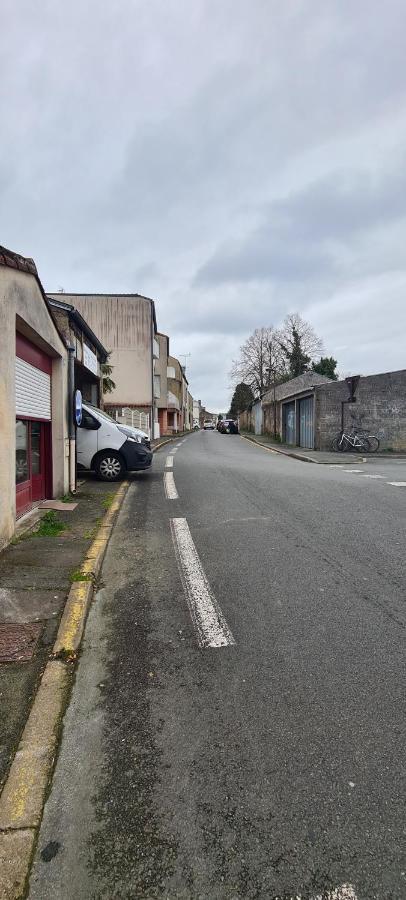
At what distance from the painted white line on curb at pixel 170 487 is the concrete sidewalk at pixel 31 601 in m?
2.11

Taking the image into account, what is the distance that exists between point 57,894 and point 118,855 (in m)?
0.22

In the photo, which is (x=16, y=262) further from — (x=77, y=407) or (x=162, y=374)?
(x=162, y=374)

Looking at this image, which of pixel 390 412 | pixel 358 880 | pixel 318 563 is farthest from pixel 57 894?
pixel 390 412

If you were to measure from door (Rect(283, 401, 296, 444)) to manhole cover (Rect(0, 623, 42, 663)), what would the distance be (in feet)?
83.2

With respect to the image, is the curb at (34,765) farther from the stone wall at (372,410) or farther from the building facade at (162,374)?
the building facade at (162,374)

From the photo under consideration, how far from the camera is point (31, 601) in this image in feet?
12.3

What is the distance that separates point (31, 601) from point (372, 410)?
21.5 meters

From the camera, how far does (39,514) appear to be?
6844 millimetres

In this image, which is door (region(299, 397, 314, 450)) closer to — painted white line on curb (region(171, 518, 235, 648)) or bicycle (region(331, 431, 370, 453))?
bicycle (region(331, 431, 370, 453))

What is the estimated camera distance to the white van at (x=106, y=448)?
10.6 metres

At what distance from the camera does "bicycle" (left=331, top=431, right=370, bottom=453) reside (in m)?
22.1

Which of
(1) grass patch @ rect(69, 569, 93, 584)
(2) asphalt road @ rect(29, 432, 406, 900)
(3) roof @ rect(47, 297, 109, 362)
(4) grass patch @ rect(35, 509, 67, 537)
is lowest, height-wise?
(2) asphalt road @ rect(29, 432, 406, 900)

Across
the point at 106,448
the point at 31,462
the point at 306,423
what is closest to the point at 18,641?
the point at 31,462

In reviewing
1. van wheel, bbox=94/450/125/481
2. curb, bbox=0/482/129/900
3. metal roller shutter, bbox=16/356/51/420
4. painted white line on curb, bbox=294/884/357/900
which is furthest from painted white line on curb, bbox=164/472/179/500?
painted white line on curb, bbox=294/884/357/900
